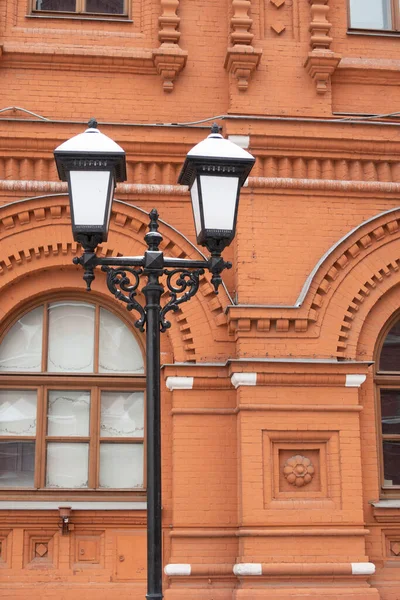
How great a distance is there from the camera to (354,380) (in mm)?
9117

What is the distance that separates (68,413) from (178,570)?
1868 mm

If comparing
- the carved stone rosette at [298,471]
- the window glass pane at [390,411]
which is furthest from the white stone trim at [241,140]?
the carved stone rosette at [298,471]

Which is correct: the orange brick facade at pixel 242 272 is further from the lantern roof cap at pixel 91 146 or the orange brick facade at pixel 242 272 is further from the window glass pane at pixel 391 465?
the lantern roof cap at pixel 91 146

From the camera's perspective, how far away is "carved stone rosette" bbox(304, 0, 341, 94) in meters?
9.85

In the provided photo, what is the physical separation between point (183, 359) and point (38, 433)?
1568mm

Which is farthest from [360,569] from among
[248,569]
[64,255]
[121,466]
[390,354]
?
[64,255]

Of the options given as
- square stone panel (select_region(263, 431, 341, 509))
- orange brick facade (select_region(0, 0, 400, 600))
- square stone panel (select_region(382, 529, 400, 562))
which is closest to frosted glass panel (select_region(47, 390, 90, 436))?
orange brick facade (select_region(0, 0, 400, 600))

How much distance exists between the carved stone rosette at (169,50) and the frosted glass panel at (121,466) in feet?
12.1

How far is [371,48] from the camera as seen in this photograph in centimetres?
1027

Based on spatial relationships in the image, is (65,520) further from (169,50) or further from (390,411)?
(169,50)

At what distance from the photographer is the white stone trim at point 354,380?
359 inches

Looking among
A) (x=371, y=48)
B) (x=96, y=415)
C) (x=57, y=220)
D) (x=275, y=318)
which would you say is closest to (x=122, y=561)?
(x=96, y=415)

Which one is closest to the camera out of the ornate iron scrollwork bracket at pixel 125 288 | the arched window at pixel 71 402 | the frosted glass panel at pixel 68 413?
the ornate iron scrollwork bracket at pixel 125 288

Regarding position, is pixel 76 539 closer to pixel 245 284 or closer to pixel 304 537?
pixel 304 537
